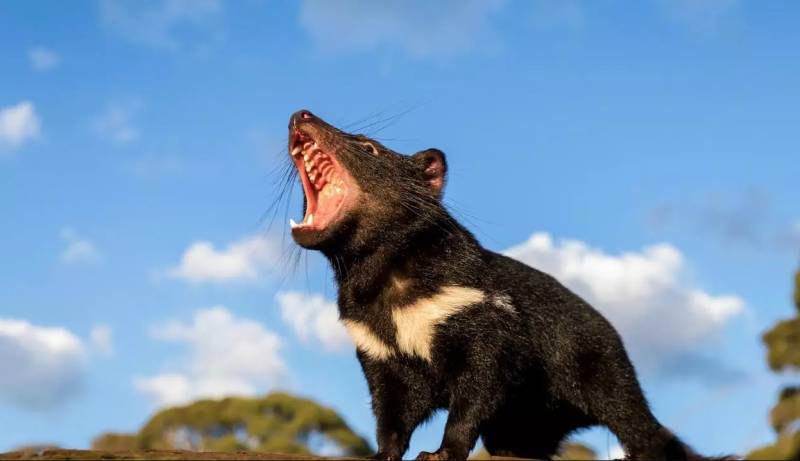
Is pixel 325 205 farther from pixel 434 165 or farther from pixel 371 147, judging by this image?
pixel 434 165

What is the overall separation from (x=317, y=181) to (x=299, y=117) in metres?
0.58

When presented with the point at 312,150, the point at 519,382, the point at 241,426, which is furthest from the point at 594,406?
the point at 241,426

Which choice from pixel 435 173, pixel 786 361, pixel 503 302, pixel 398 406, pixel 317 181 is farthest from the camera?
pixel 786 361

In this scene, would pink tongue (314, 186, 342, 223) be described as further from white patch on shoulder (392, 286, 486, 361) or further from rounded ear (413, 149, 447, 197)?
white patch on shoulder (392, 286, 486, 361)

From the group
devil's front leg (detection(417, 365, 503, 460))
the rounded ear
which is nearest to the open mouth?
the rounded ear

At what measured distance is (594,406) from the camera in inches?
326

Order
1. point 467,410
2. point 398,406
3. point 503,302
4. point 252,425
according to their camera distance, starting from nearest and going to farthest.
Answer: point 467,410 < point 398,406 < point 503,302 < point 252,425

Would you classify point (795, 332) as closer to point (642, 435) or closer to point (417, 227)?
point (642, 435)

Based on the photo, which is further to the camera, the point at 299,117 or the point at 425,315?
the point at 299,117

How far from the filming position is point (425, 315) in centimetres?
744

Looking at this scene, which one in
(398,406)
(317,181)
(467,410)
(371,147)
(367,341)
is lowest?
(467,410)

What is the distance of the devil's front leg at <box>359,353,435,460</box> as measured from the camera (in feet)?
24.7

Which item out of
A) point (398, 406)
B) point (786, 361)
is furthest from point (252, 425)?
point (398, 406)

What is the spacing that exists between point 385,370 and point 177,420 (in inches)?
1375
